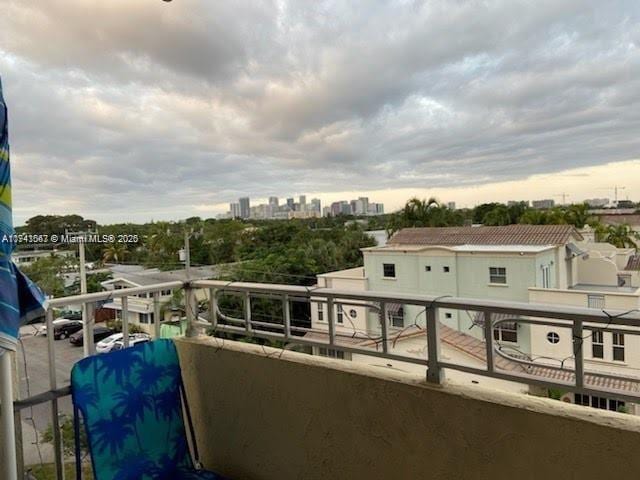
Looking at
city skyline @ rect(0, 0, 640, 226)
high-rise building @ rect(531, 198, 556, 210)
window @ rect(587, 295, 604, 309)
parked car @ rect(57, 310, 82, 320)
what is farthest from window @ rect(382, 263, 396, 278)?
high-rise building @ rect(531, 198, 556, 210)

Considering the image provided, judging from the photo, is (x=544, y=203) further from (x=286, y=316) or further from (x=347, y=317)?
(x=286, y=316)

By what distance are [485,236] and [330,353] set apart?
230 inches

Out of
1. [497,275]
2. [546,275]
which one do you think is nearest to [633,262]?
[546,275]

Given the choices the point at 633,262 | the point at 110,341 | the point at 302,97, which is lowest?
the point at 633,262

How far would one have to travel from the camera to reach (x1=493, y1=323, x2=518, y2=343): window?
4.11ft

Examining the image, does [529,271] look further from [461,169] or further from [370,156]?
[370,156]

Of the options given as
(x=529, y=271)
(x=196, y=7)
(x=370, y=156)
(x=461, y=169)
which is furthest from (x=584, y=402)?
(x=370, y=156)

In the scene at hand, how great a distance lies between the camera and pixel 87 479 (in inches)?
63.3

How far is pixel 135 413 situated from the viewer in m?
1.71

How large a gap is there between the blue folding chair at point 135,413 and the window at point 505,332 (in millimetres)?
1369

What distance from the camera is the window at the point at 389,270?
16.8 ft

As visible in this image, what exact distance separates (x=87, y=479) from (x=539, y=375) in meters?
1.74

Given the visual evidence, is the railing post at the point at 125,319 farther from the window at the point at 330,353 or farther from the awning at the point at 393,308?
the awning at the point at 393,308

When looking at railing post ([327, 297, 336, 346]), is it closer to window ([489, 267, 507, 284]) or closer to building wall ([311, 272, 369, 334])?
building wall ([311, 272, 369, 334])
